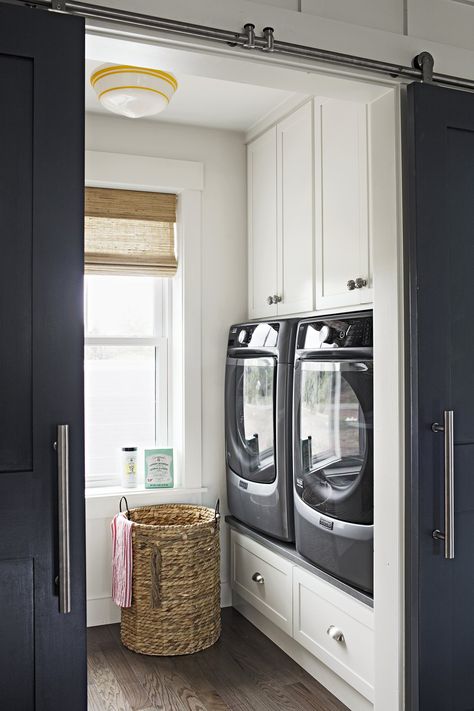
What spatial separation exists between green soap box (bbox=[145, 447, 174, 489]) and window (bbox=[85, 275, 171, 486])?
0.12 m

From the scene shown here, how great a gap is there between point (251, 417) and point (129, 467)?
→ 0.72 m

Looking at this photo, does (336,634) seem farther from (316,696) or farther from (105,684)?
(105,684)

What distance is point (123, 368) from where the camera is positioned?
3686 mm

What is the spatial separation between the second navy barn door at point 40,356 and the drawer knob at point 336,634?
1.27 meters

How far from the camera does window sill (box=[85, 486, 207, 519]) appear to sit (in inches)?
134

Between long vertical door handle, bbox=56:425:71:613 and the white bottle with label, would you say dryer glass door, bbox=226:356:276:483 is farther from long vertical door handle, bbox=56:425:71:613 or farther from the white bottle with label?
long vertical door handle, bbox=56:425:71:613

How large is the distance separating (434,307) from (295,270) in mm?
1243

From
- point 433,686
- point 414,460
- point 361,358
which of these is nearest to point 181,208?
point 361,358

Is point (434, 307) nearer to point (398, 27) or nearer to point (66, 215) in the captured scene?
point (398, 27)

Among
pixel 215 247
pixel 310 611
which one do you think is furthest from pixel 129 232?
pixel 310 611

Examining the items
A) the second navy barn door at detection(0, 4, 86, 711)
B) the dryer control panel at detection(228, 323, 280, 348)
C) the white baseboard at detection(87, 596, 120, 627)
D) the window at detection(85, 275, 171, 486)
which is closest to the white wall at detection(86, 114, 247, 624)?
the dryer control panel at detection(228, 323, 280, 348)

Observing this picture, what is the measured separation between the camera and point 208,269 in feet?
12.1

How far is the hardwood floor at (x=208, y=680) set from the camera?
2.67m

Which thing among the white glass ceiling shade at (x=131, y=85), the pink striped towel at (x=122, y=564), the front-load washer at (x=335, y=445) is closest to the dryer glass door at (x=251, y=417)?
the front-load washer at (x=335, y=445)
